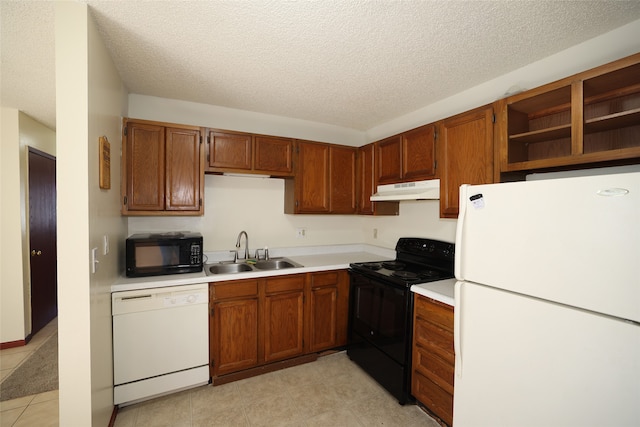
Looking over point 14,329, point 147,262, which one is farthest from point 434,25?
point 14,329

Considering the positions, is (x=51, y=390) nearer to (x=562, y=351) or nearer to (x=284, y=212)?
(x=284, y=212)

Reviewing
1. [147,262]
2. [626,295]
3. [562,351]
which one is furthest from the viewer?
[147,262]

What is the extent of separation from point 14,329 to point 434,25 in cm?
491

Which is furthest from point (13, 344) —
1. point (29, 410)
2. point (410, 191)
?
point (410, 191)

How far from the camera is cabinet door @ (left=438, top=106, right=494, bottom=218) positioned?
6.28 feet

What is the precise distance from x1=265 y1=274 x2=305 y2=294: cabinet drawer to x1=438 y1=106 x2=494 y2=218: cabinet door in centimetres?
143

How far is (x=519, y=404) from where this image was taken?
4.24 ft

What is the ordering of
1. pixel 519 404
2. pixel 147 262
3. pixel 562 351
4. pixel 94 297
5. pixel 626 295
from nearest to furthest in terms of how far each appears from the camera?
pixel 626 295
pixel 562 351
pixel 519 404
pixel 94 297
pixel 147 262

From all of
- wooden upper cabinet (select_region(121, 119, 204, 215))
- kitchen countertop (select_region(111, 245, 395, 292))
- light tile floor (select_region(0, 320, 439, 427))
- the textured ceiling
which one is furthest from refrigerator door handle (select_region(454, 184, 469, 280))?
wooden upper cabinet (select_region(121, 119, 204, 215))

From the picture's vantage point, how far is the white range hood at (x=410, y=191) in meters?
2.26

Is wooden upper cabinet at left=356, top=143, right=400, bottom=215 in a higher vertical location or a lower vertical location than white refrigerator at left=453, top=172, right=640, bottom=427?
higher

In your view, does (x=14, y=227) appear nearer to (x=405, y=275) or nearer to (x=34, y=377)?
(x=34, y=377)

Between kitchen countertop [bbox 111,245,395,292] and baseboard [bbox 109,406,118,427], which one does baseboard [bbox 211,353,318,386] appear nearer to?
baseboard [bbox 109,406,118,427]

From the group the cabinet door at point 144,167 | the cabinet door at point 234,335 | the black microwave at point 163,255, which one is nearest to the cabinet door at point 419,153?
the cabinet door at point 234,335
